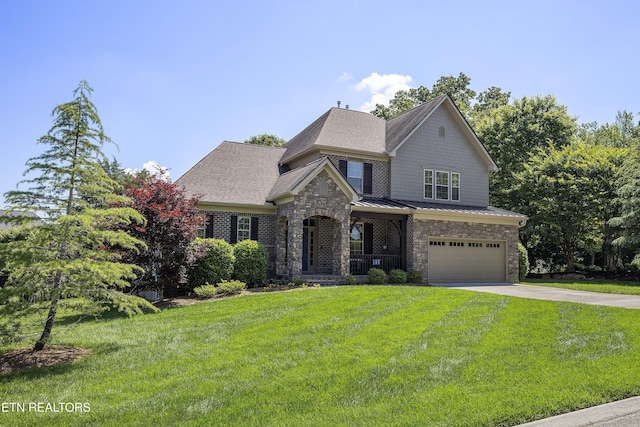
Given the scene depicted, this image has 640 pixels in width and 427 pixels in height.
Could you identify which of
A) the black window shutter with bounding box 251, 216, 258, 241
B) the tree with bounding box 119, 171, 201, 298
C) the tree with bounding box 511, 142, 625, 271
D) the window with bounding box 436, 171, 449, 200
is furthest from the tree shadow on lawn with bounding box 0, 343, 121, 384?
the tree with bounding box 511, 142, 625, 271

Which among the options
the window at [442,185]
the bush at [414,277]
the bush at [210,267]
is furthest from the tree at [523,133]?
the bush at [210,267]

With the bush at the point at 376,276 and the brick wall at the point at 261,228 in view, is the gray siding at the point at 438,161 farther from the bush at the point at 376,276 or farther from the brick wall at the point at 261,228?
the brick wall at the point at 261,228

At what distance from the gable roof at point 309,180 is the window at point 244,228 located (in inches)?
53.0

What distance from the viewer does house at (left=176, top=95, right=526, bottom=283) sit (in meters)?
18.7

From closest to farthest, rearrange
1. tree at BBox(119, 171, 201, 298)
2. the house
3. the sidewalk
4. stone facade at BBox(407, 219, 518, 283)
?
the sidewalk
tree at BBox(119, 171, 201, 298)
the house
stone facade at BBox(407, 219, 518, 283)

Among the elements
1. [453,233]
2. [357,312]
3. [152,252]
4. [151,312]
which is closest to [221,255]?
[152,252]

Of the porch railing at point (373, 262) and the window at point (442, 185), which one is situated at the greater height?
the window at point (442, 185)

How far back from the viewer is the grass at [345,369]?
530 centimetres

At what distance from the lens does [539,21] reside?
1409 cm

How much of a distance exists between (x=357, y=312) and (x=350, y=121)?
1531cm

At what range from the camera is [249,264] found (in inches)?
678

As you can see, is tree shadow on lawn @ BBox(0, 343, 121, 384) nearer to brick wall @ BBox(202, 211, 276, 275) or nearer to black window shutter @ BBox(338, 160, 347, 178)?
brick wall @ BBox(202, 211, 276, 275)

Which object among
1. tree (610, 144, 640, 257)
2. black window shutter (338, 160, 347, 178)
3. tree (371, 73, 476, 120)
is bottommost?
tree (610, 144, 640, 257)

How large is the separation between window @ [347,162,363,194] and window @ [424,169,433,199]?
11.6 ft
